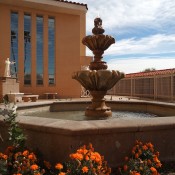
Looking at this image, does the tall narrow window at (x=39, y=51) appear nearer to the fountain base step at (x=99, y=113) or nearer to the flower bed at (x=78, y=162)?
the fountain base step at (x=99, y=113)

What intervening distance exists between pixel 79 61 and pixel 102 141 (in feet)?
61.7

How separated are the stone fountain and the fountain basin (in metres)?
2.19

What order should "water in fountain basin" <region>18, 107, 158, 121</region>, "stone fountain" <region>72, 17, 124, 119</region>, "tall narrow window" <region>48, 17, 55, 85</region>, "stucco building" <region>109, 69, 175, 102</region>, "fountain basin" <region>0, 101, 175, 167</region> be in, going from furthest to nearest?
1. "tall narrow window" <region>48, 17, 55, 85</region>
2. "stucco building" <region>109, 69, 175, 102</region>
3. "water in fountain basin" <region>18, 107, 158, 121</region>
4. "stone fountain" <region>72, 17, 124, 119</region>
5. "fountain basin" <region>0, 101, 175, 167</region>

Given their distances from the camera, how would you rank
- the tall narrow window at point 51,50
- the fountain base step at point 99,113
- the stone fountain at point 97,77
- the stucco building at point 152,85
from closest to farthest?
the stone fountain at point 97,77, the fountain base step at point 99,113, the stucco building at point 152,85, the tall narrow window at point 51,50

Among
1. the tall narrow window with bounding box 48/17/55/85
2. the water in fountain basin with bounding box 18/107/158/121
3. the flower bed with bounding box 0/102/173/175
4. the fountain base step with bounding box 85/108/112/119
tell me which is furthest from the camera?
the tall narrow window with bounding box 48/17/55/85

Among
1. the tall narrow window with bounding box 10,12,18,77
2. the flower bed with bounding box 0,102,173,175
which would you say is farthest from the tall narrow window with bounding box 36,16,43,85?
the flower bed with bounding box 0,102,173,175

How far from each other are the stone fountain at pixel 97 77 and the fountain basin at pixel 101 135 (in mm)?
2193

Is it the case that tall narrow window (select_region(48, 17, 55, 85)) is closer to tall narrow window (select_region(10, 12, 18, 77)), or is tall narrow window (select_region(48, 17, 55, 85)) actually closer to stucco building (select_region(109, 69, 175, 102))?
tall narrow window (select_region(10, 12, 18, 77))

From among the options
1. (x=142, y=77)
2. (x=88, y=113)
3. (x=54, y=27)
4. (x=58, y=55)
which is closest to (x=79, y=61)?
(x=58, y=55)

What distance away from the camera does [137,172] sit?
3035mm

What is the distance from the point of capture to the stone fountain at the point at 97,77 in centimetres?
582

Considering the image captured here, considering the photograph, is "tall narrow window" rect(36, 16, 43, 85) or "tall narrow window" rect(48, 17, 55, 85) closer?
"tall narrow window" rect(36, 16, 43, 85)

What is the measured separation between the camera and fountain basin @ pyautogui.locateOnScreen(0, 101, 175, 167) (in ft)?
10.6

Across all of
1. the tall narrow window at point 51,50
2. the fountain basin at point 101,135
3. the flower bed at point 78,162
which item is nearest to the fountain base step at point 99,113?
the fountain basin at point 101,135
